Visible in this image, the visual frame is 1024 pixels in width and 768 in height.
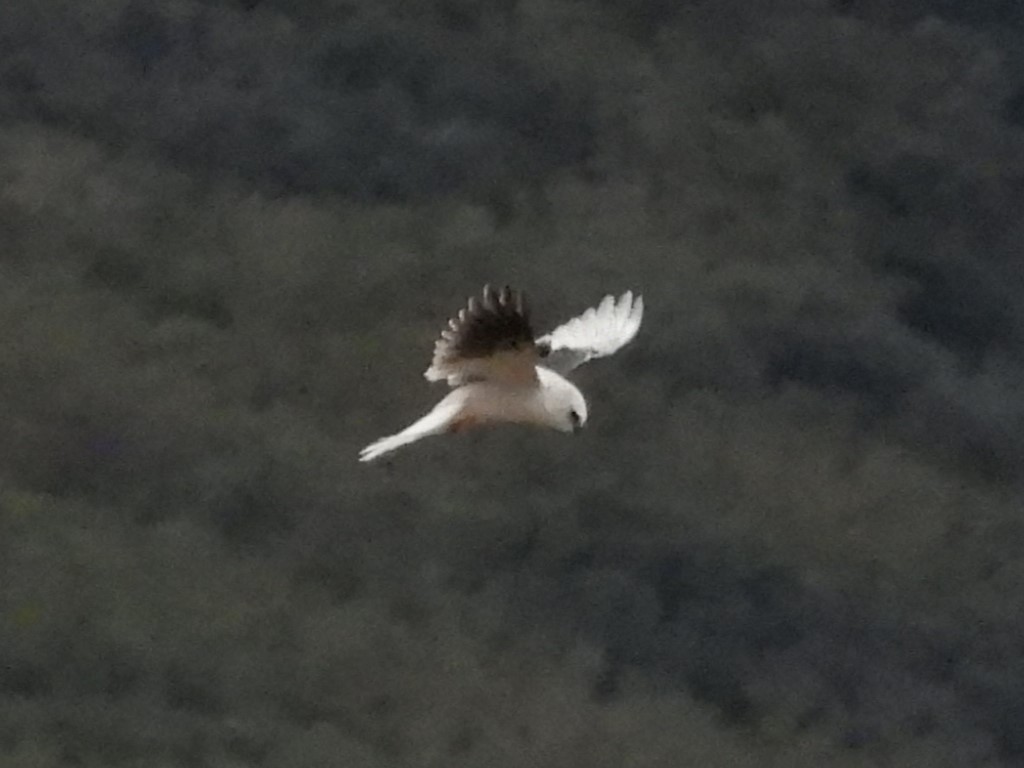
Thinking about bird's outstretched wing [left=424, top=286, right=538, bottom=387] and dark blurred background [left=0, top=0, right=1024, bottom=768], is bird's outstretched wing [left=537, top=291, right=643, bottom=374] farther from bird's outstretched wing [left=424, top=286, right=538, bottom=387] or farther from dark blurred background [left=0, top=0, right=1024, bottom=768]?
dark blurred background [left=0, top=0, right=1024, bottom=768]

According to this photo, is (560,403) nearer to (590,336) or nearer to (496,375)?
(496,375)

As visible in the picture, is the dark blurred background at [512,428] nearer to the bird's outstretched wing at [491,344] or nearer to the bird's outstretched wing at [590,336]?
the bird's outstretched wing at [590,336]

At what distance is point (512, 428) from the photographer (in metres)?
1.75

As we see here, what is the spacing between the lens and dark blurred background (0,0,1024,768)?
5.49ft

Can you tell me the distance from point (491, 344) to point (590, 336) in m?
0.28

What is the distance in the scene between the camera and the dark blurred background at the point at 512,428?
1.67 metres

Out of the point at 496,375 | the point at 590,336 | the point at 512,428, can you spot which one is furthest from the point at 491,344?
the point at 512,428

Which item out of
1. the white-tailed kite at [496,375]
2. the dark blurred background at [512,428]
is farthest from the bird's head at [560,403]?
the dark blurred background at [512,428]

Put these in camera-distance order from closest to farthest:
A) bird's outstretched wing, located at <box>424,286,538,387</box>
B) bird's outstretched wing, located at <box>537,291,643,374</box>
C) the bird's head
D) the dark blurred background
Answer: bird's outstretched wing, located at <box>424,286,538,387</box> → the bird's head → bird's outstretched wing, located at <box>537,291,643,374</box> → the dark blurred background

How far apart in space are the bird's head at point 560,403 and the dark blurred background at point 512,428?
0.44 metres

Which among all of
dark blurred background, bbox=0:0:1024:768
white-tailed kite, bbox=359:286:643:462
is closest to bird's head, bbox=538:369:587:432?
white-tailed kite, bbox=359:286:643:462

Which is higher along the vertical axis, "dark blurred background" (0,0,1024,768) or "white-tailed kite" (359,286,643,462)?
"dark blurred background" (0,0,1024,768)

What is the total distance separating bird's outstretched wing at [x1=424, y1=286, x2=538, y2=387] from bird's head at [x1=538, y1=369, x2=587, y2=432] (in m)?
0.03

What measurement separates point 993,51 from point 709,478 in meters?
0.66
